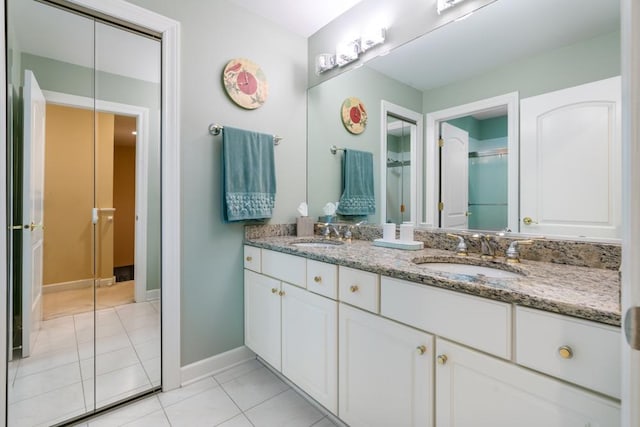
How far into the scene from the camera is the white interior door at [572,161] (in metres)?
1.05

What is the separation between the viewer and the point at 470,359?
2.91ft

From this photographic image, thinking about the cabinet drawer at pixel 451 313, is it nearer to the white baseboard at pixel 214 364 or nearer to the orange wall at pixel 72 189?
the white baseboard at pixel 214 364

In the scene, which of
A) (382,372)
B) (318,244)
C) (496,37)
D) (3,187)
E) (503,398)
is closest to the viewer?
(503,398)

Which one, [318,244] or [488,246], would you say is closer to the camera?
[488,246]

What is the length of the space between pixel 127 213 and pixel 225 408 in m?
1.17

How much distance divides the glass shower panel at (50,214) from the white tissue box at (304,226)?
3.95 feet

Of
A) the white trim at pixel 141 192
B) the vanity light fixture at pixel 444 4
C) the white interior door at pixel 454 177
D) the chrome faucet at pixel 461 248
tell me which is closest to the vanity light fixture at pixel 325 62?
the vanity light fixture at pixel 444 4

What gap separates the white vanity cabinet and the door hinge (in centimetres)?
97

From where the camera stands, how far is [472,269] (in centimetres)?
128

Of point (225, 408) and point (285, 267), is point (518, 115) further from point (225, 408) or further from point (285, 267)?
point (225, 408)

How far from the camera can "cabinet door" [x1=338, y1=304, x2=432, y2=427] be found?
1005 mm

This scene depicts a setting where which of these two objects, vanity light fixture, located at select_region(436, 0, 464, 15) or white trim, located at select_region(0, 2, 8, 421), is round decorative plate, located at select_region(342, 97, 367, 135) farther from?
white trim, located at select_region(0, 2, 8, 421)

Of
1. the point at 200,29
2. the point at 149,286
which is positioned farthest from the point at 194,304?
the point at 200,29

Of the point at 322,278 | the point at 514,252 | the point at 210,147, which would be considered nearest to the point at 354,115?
the point at 210,147
